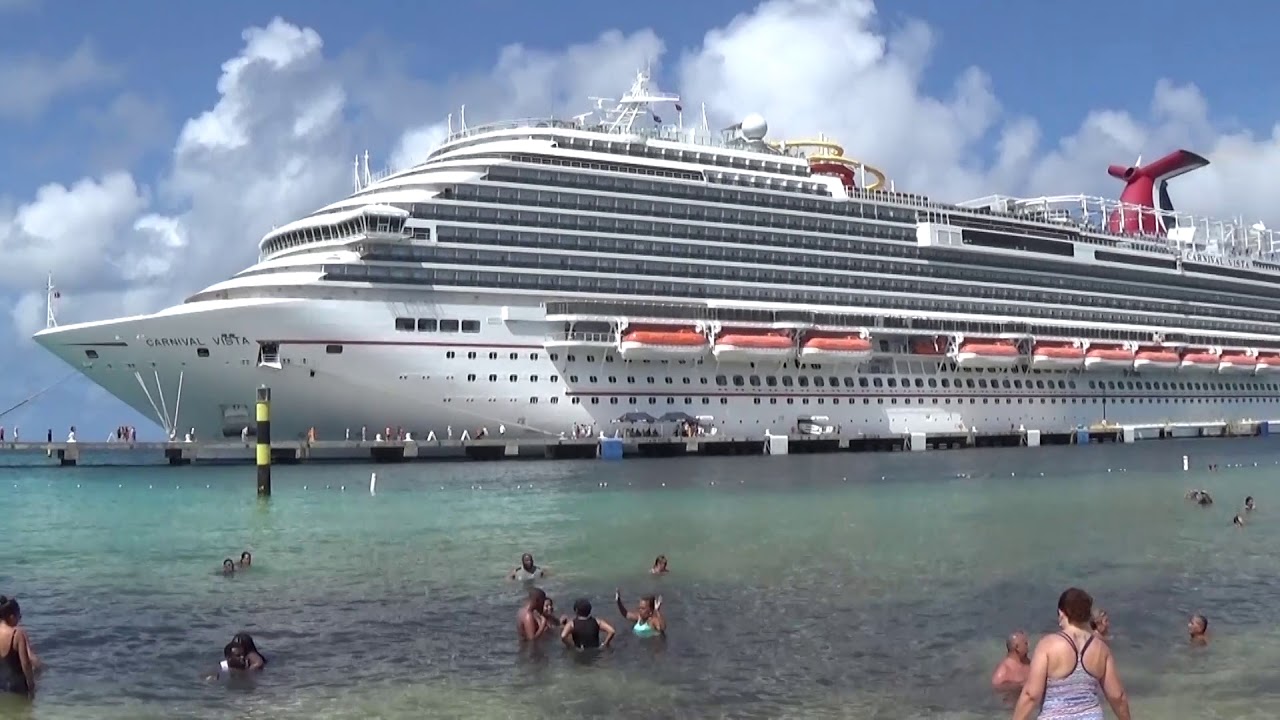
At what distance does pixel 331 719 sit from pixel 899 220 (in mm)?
59922

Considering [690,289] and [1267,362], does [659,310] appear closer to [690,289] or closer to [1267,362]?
[690,289]

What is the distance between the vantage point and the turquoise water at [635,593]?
43.6 ft

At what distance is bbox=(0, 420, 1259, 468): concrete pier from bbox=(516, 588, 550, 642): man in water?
2225 centimetres

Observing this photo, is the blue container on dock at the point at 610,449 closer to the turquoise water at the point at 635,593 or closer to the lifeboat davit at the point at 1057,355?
the turquoise water at the point at 635,593

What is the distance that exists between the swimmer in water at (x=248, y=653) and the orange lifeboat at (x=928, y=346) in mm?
54568

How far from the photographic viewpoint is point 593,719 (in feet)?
40.4

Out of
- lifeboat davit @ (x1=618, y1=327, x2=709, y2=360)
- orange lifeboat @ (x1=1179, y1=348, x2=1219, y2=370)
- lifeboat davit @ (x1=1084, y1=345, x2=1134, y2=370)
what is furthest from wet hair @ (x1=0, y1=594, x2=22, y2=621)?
orange lifeboat @ (x1=1179, y1=348, x2=1219, y2=370)

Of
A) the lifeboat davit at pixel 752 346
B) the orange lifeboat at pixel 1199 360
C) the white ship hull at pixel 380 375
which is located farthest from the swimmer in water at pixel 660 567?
the orange lifeboat at pixel 1199 360


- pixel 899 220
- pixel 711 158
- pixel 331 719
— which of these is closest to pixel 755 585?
pixel 331 719

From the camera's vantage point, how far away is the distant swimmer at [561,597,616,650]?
15180 mm

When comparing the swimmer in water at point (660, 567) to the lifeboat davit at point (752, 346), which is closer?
the swimmer in water at point (660, 567)

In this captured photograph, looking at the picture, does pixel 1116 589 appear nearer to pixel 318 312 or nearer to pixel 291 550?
pixel 291 550

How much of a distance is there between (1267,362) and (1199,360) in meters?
9.89

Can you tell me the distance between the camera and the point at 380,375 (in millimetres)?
47312
